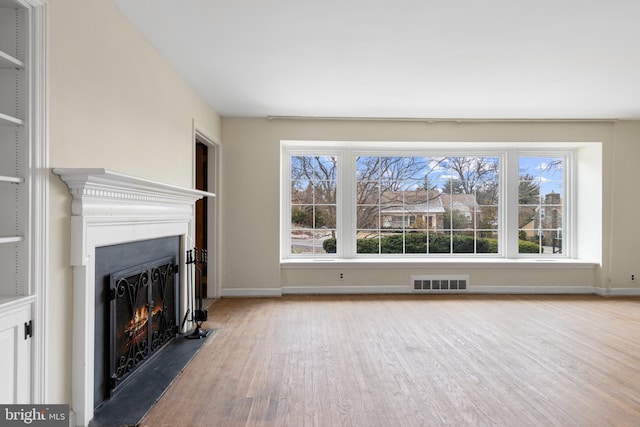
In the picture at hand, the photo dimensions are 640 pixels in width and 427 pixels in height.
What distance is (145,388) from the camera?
99.3 inches

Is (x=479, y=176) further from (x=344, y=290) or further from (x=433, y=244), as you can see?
(x=344, y=290)

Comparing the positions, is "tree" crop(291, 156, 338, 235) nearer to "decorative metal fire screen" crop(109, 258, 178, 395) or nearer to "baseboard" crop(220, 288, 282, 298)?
"baseboard" crop(220, 288, 282, 298)

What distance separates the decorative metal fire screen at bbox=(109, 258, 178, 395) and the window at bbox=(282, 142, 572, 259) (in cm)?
252

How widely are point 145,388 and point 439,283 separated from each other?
13.5ft

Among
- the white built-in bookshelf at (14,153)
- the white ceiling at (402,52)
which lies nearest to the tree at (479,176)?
the white ceiling at (402,52)

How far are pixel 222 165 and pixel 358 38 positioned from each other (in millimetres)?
2923

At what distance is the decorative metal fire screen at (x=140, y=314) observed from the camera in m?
2.45

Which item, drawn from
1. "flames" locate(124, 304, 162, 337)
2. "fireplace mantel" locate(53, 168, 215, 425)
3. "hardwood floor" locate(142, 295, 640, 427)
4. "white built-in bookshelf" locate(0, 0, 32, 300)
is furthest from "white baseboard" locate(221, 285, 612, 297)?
A: "white built-in bookshelf" locate(0, 0, 32, 300)

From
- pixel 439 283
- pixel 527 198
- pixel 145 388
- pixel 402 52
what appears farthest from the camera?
pixel 527 198

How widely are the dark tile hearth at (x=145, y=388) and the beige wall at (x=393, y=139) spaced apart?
6.58 ft

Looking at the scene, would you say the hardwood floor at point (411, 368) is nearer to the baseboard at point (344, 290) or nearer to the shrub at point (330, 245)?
the baseboard at point (344, 290)

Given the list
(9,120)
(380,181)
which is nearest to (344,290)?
(380,181)

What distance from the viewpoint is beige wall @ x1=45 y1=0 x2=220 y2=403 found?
1.92 metres

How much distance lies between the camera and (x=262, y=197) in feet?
17.3
